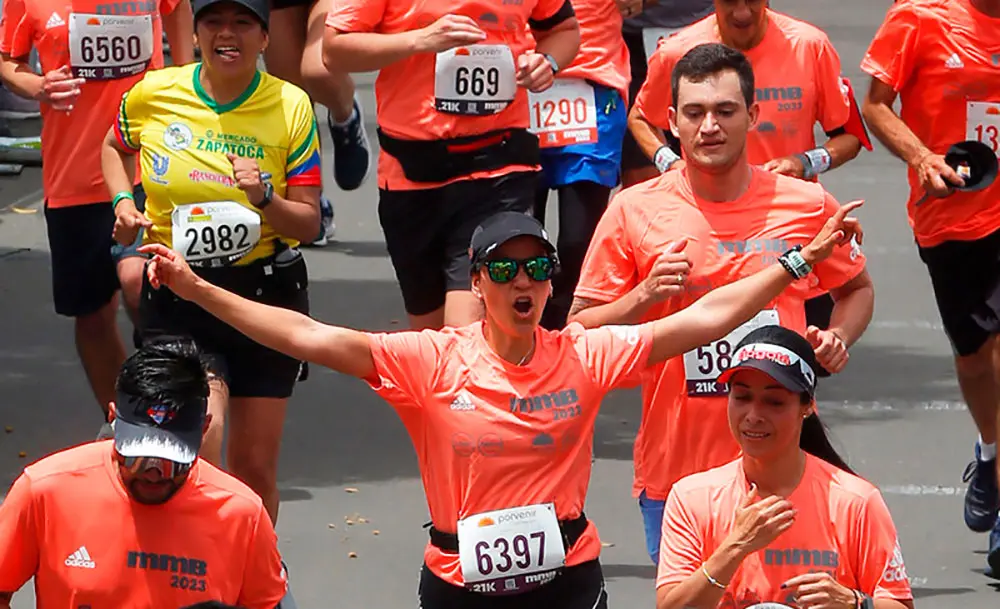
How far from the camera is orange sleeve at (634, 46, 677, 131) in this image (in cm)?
857

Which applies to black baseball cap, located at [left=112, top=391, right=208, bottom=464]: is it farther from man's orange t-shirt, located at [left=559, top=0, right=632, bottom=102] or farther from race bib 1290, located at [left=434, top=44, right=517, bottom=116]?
man's orange t-shirt, located at [left=559, top=0, right=632, bottom=102]

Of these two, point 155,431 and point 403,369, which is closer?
point 155,431

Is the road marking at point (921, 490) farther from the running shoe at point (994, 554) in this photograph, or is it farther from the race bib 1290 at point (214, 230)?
the race bib 1290 at point (214, 230)

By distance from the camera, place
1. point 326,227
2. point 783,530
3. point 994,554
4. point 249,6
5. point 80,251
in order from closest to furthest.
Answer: point 783,530 → point 249,6 → point 994,554 → point 80,251 → point 326,227

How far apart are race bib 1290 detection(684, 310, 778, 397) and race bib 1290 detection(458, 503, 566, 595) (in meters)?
0.98

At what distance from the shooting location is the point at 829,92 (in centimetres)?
847

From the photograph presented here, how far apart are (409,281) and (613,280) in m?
1.89

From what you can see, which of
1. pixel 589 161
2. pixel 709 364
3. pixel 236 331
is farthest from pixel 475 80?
pixel 709 364

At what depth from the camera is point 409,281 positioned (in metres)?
8.70

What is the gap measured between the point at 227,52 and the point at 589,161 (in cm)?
231

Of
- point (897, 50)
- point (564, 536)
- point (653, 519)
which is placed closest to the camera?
point (564, 536)

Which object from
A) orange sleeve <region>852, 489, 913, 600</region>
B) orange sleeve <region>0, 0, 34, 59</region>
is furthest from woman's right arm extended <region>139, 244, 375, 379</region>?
orange sleeve <region>0, 0, 34, 59</region>

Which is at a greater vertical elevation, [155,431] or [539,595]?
[155,431]

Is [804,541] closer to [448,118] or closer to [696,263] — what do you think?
[696,263]
